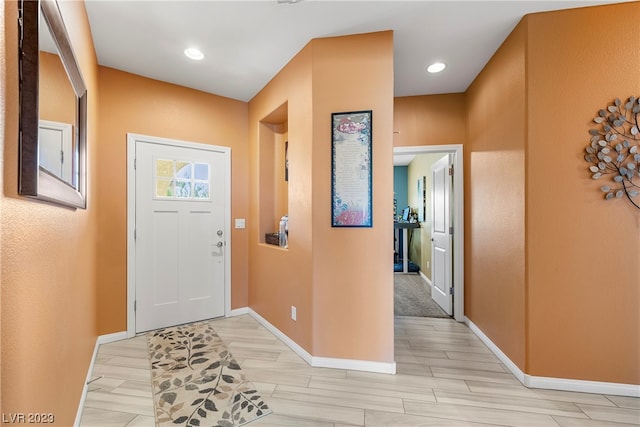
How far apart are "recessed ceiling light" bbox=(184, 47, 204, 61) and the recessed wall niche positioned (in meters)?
0.88

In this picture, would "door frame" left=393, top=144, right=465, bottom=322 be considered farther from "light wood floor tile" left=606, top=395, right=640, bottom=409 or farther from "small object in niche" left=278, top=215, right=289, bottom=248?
"small object in niche" left=278, top=215, right=289, bottom=248

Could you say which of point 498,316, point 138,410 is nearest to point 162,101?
point 138,410

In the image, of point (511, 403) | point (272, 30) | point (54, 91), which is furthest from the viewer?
point (272, 30)

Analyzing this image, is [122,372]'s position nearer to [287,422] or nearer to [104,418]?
[104,418]

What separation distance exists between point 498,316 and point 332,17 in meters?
2.71

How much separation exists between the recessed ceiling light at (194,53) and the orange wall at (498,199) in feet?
8.33

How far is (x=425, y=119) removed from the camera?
323cm

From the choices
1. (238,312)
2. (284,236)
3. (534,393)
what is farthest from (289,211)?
(534,393)

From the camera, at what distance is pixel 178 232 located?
298 centimetres

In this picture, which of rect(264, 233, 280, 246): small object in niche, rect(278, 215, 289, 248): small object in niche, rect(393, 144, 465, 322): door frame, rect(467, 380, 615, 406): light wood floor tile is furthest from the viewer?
rect(393, 144, 465, 322): door frame

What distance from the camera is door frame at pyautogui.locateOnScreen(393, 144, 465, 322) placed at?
10.2 feet

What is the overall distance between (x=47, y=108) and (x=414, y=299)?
13.4 feet

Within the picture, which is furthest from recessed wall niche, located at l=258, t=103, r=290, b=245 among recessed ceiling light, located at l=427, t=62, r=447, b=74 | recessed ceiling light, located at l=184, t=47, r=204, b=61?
recessed ceiling light, located at l=427, t=62, r=447, b=74

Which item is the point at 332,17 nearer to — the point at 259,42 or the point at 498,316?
the point at 259,42
